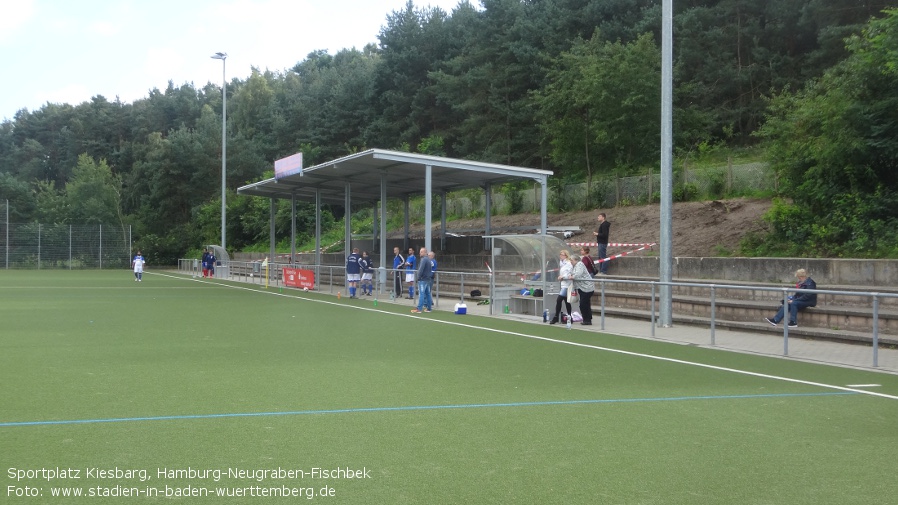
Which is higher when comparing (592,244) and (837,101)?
(837,101)

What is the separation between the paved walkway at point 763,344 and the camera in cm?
1151

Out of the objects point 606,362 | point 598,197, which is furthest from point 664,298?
point 598,197

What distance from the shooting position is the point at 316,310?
2025 cm

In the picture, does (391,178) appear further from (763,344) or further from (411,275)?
(763,344)

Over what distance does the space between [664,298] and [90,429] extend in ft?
37.3

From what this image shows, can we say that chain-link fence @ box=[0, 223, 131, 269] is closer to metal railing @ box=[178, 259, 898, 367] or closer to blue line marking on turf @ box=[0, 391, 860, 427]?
metal railing @ box=[178, 259, 898, 367]

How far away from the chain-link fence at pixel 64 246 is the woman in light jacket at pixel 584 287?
49.8 metres

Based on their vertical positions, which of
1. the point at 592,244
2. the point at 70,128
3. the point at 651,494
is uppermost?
the point at 70,128

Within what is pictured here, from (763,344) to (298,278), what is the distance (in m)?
20.6

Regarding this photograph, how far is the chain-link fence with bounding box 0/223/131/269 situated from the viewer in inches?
2217

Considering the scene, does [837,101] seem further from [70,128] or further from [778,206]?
[70,128]

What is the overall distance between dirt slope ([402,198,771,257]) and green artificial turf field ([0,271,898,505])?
33.6 feet

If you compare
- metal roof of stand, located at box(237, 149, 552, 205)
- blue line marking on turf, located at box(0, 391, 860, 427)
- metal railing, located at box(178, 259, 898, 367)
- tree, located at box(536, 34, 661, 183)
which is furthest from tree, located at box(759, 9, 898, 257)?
tree, located at box(536, 34, 661, 183)

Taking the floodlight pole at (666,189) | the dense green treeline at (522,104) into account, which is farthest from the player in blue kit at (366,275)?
the floodlight pole at (666,189)
